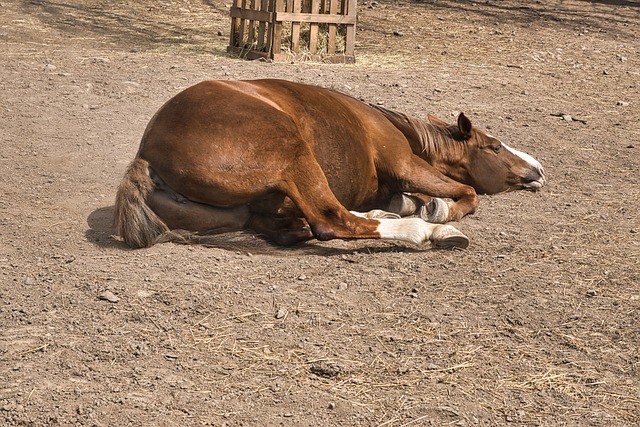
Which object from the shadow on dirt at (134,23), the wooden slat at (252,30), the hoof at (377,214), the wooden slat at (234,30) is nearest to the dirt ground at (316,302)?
the hoof at (377,214)

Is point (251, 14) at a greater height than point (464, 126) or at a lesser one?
greater

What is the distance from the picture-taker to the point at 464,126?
621 cm

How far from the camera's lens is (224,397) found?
132 inches

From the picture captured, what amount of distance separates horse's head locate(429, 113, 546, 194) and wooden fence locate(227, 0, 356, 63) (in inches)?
160

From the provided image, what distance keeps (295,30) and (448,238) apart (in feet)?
19.0

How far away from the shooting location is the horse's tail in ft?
15.6

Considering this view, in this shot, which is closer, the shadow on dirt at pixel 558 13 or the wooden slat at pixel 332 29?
the wooden slat at pixel 332 29

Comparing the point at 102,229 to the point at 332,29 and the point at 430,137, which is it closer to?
the point at 430,137

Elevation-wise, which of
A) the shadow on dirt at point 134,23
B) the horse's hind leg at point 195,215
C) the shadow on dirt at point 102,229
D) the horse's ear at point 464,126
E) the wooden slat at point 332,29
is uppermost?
the wooden slat at point 332,29

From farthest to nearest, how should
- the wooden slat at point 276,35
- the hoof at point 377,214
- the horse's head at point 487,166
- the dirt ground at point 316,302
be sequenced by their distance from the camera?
the wooden slat at point 276,35 → the horse's head at point 487,166 → the hoof at point 377,214 → the dirt ground at point 316,302

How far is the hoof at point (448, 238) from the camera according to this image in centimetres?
504

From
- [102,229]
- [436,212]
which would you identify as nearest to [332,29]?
[436,212]

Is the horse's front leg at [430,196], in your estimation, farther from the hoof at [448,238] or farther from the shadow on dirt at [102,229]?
the shadow on dirt at [102,229]

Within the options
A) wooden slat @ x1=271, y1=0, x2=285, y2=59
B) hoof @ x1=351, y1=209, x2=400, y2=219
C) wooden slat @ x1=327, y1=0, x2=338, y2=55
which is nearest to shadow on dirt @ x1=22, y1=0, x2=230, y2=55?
wooden slat @ x1=271, y1=0, x2=285, y2=59
